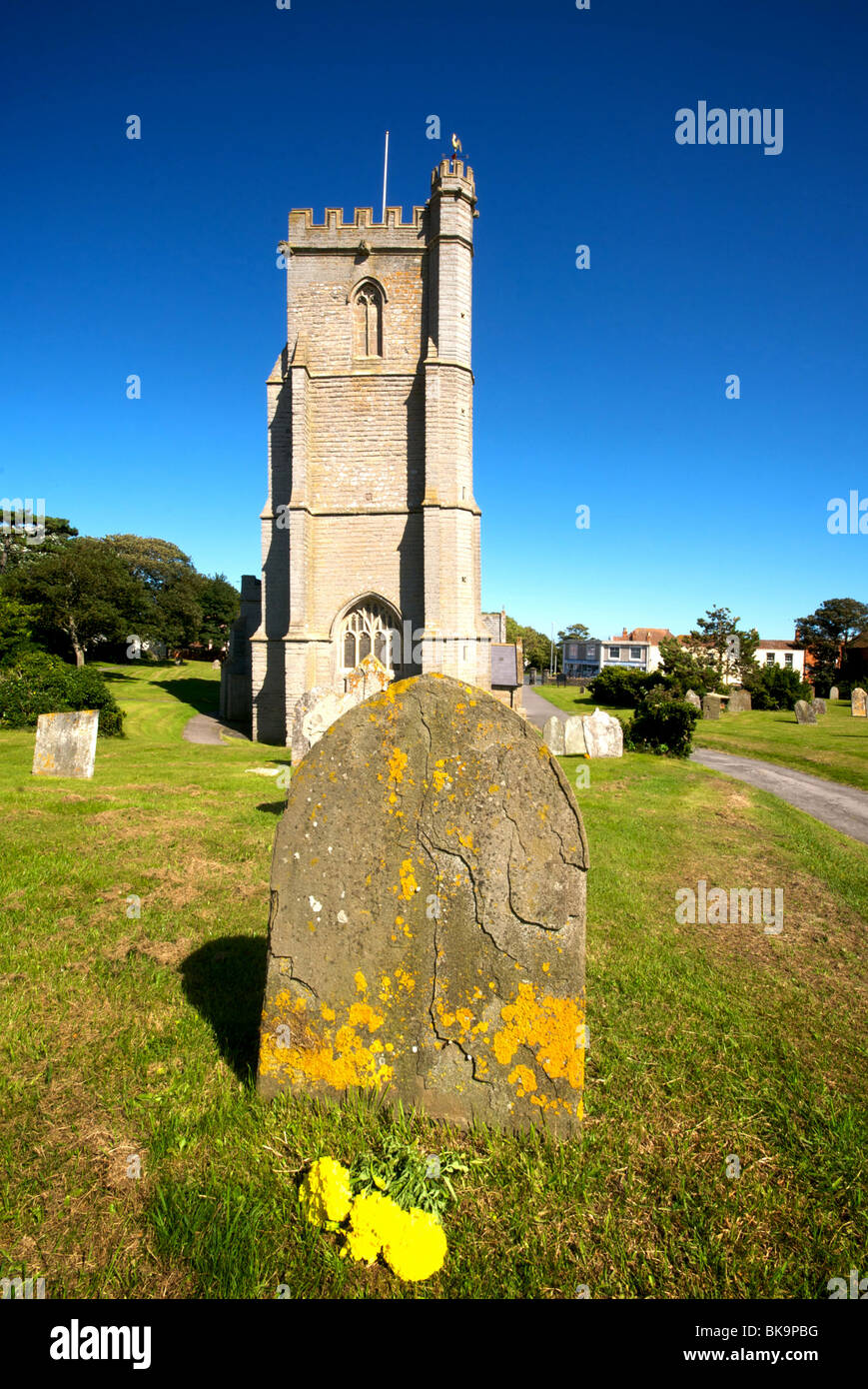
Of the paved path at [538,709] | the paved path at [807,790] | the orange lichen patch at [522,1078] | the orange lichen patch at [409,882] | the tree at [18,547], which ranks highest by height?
the tree at [18,547]

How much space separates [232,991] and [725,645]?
41.3 m

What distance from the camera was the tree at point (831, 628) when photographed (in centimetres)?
5959

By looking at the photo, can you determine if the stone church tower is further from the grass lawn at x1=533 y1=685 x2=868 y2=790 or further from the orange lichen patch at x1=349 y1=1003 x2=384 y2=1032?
the orange lichen patch at x1=349 y1=1003 x2=384 y2=1032

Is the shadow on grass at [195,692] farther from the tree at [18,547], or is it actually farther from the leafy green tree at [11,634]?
the tree at [18,547]

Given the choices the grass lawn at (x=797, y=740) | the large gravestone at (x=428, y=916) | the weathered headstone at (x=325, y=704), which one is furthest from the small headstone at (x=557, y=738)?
the large gravestone at (x=428, y=916)

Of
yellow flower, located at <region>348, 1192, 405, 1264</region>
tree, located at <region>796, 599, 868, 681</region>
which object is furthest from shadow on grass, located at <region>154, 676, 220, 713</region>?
tree, located at <region>796, 599, 868, 681</region>

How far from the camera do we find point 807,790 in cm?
1302

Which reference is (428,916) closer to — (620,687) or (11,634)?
(11,634)

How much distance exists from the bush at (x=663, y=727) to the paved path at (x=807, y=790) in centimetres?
88

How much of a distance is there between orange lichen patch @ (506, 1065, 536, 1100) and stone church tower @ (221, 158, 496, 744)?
616 inches

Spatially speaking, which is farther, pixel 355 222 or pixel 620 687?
pixel 620 687

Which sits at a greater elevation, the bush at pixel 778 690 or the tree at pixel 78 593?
the tree at pixel 78 593

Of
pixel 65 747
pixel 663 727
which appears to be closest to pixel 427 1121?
pixel 65 747
